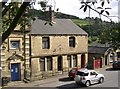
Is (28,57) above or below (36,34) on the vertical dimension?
below

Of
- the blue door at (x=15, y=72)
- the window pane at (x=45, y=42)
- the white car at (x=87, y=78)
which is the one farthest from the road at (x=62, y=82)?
the window pane at (x=45, y=42)

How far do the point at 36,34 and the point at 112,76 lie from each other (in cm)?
1010

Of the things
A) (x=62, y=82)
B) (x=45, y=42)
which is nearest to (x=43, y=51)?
(x=45, y=42)

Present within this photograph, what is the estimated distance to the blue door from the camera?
104 ft

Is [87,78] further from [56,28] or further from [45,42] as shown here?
[56,28]

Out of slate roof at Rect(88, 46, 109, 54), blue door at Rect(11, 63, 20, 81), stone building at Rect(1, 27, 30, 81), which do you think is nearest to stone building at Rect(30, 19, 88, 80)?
stone building at Rect(1, 27, 30, 81)

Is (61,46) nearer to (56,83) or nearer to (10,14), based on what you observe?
(56,83)

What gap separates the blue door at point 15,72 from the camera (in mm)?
31781

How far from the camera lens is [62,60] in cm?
3691

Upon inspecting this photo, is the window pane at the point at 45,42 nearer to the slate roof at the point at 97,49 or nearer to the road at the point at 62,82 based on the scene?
the road at the point at 62,82

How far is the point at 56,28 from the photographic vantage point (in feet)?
123

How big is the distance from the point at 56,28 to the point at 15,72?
868 cm

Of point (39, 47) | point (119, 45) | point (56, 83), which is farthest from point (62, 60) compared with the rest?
point (119, 45)

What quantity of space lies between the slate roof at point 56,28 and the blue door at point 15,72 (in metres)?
4.31
